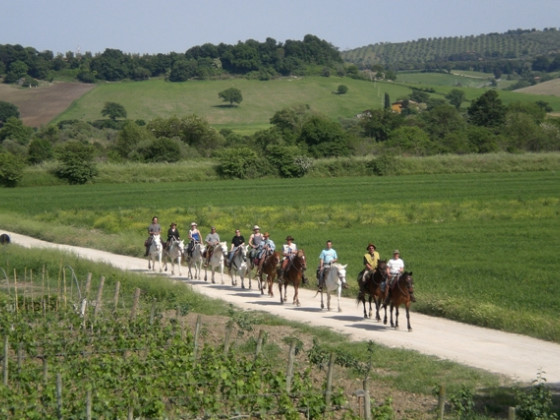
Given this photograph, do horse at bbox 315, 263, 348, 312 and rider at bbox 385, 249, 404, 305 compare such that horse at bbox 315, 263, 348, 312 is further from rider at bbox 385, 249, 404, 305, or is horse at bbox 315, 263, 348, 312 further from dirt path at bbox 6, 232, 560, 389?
rider at bbox 385, 249, 404, 305

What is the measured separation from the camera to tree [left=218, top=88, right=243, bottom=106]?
186875mm

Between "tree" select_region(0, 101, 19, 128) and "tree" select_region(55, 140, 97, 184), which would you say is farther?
"tree" select_region(0, 101, 19, 128)

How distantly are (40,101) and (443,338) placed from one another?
17005 cm

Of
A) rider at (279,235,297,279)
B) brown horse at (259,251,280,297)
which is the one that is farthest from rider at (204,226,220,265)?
rider at (279,235,297,279)

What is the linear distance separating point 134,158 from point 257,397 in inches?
3965

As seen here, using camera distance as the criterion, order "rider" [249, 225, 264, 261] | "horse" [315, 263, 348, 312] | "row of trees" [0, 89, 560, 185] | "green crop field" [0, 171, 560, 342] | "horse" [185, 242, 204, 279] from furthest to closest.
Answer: "row of trees" [0, 89, 560, 185], "horse" [185, 242, 204, 279], "rider" [249, 225, 264, 261], "green crop field" [0, 171, 560, 342], "horse" [315, 263, 348, 312]

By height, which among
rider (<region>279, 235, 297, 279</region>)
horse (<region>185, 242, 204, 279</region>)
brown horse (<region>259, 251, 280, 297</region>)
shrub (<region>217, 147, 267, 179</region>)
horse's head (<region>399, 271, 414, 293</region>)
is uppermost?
horse's head (<region>399, 271, 414, 293</region>)

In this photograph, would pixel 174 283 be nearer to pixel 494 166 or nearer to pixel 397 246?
pixel 397 246

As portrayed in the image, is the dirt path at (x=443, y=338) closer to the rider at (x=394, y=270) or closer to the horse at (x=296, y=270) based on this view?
the horse at (x=296, y=270)

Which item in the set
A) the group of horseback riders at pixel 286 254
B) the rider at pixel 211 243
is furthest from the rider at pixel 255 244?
the rider at pixel 211 243

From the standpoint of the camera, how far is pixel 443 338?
25.5 m

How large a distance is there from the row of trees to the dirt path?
72370 millimetres

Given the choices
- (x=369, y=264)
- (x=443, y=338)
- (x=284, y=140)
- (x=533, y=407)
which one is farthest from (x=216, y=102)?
(x=533, y=407)

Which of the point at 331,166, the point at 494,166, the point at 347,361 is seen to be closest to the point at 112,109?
the point at 331,166
